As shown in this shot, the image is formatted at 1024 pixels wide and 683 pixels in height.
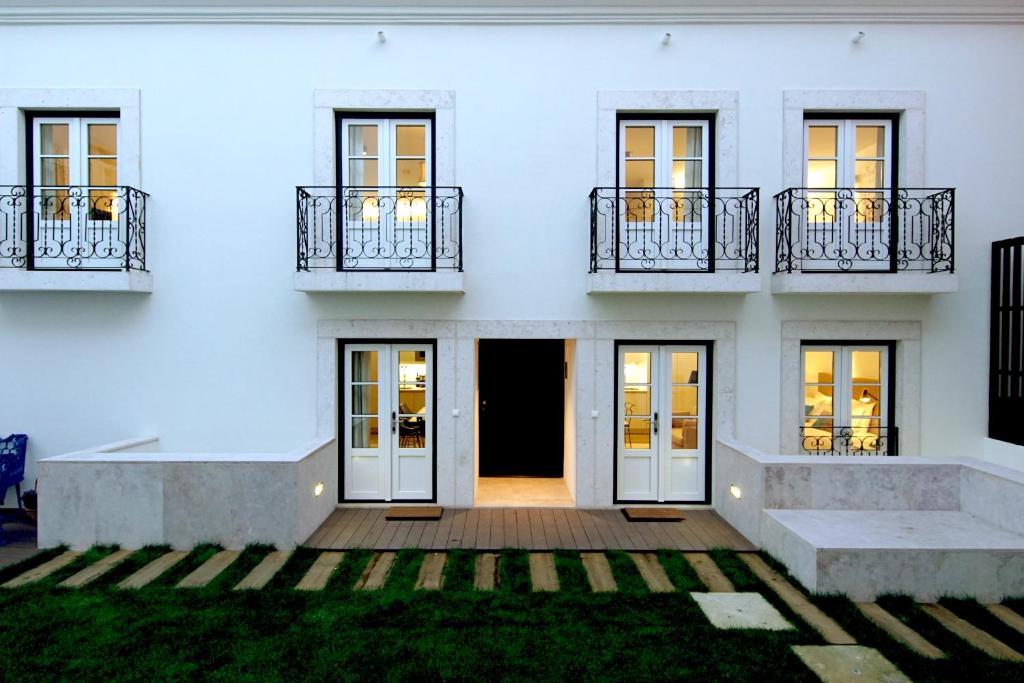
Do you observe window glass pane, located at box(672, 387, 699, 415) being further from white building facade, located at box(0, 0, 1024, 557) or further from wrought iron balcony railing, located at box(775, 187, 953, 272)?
wrought iron balcony railing, located at box(775, 187, 953, 272)

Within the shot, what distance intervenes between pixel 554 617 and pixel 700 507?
11.4 ft

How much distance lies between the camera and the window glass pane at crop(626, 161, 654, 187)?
7.32m

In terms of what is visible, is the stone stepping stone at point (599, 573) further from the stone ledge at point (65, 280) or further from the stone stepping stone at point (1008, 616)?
the stone ledge at point (65, 280)

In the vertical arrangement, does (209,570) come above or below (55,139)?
below

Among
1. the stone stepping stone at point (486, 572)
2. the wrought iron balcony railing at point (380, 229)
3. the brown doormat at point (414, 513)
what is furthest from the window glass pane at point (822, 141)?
the brown doormat at point (414, 513)

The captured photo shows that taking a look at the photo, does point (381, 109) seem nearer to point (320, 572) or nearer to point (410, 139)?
point (410, 139)

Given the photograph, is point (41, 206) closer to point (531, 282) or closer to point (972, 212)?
point (531, 282)

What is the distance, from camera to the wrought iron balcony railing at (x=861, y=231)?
7.04 meters

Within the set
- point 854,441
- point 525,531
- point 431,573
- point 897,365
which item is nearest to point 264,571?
point 431,573

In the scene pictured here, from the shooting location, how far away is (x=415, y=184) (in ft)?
24.0

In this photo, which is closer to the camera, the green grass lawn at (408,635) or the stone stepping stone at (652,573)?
the green grass lawn at (408,635)

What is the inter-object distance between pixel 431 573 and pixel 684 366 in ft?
13.3

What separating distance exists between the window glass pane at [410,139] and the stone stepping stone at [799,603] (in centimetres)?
597

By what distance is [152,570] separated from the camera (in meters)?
5.32
